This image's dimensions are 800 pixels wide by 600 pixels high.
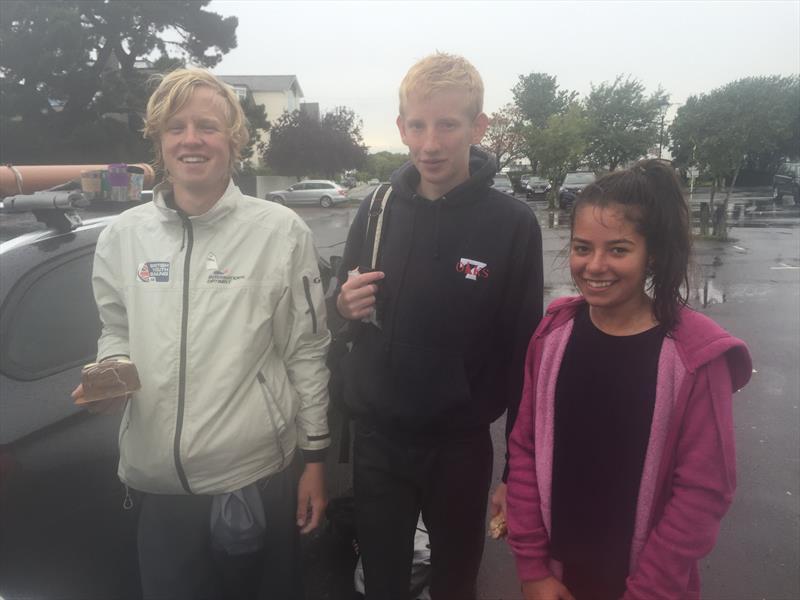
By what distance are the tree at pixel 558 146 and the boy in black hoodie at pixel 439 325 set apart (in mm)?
26168

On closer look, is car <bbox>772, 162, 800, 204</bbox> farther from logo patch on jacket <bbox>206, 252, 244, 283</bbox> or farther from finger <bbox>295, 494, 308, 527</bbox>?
logo patch on jacket <bbox>206, 252, 244, 283</bbox>

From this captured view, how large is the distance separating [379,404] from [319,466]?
0.92 ft

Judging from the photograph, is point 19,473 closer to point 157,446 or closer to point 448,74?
point 157,446

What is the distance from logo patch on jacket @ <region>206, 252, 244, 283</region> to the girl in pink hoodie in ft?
3.01

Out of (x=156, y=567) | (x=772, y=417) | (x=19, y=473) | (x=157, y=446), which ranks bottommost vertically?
(x=772, y=417)

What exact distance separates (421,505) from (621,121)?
42.8m

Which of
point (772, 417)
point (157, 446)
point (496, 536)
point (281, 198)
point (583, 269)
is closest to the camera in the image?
point (583, 269)

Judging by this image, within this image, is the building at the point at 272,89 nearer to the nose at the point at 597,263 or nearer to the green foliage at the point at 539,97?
the green foliage at the point at 539,97

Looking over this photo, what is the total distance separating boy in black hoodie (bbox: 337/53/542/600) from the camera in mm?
1775

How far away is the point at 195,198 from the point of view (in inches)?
68.6

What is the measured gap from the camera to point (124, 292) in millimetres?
1717

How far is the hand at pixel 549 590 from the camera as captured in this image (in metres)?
1.60

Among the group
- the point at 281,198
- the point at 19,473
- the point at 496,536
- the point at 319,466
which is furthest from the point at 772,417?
the point at 281,198

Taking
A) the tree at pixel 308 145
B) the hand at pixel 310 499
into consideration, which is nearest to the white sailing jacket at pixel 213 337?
the hand at pixel 310 499
